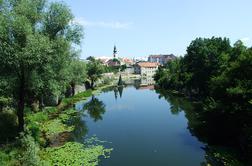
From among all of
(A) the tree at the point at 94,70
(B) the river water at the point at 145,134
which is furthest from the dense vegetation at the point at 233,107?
(A) the tree at the point at 94,70

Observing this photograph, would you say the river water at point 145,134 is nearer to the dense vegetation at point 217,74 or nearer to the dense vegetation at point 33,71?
the dense vegetation at point 33,71

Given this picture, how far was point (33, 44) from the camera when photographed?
26.4 meters

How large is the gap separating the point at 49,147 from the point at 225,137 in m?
18.3

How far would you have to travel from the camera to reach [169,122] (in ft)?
146

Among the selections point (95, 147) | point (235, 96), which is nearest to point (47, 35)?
point (95, 147)

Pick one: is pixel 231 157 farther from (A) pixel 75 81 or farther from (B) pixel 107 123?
(A) pixel 75 81

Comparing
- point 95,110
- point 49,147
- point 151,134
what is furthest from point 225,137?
point 95,110

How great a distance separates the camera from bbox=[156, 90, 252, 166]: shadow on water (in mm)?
24812

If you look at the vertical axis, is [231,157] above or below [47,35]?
below

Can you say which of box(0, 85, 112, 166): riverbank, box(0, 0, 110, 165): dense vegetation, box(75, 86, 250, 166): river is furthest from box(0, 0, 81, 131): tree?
box(75, 86, 250, 166): river

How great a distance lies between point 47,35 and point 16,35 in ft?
14.4

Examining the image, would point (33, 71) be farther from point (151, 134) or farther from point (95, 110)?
point (95, 110)

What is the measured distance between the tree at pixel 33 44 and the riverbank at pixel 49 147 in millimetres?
3682

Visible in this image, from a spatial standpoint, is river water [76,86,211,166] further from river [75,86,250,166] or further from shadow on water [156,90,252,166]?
shadow on water [156,90,252,166]
